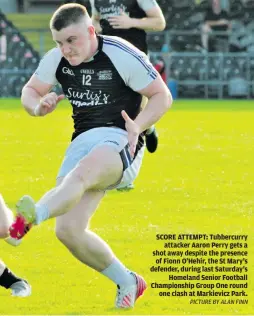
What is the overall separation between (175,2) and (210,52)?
3055mm

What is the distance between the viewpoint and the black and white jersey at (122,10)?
13.6m

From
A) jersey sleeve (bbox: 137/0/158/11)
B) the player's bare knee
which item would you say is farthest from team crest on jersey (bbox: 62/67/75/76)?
jersey sleeve (bbox: 137/0/158/11)

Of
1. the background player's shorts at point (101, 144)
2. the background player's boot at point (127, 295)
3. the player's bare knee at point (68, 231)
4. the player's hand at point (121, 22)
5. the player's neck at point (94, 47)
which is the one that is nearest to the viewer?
the player's bare knee at point (68, 231)

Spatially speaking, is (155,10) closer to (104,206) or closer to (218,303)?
(104,206)

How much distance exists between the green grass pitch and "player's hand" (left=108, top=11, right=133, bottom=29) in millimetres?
1597

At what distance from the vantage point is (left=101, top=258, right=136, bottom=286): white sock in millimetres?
7910

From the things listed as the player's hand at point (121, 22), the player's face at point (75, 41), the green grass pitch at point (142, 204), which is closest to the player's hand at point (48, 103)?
the player's face at point (75, 41)

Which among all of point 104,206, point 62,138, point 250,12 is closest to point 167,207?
point 104,206

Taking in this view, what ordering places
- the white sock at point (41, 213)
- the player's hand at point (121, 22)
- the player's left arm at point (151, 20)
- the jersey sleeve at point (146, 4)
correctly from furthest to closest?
1. the jersey sleeve at point (146, 4)
2. the player's left arm at point (151, 20)
3. the player's hand at point (121, 22)
4. the white sock at point (41, 213)

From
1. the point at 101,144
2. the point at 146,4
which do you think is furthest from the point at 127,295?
the point at 146,4

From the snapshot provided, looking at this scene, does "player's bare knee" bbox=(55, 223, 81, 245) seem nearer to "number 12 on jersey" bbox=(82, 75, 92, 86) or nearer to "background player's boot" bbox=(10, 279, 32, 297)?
"background player's boot" bbox=(10, 279, 32, 297)

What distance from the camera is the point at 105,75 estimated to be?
8281 millimetres

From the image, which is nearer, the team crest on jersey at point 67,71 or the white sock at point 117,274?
the white sock at point 117,274

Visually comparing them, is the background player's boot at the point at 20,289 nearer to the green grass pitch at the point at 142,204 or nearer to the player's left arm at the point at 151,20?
the green grass pitch at the point at 142,204
